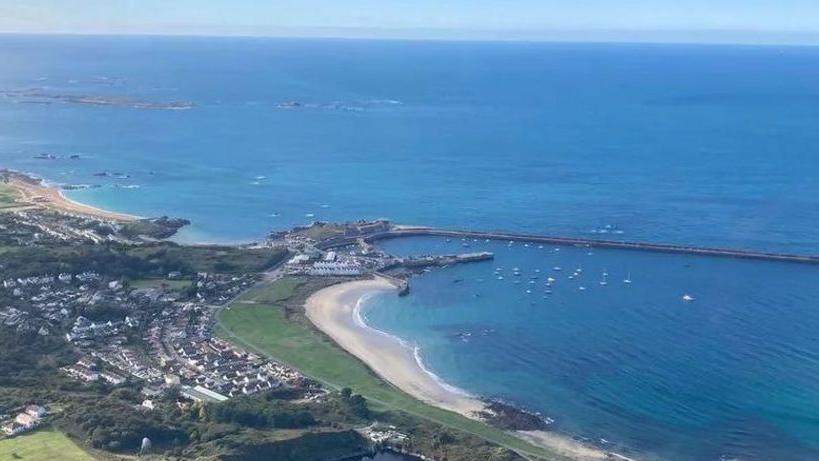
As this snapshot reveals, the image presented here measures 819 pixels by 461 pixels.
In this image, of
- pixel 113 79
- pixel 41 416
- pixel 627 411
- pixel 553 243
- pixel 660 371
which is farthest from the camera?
pixel 113 79

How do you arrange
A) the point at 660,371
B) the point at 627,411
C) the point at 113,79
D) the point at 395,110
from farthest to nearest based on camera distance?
1. the point at 113,79
2. the point at 395,110
3. the point at 660,371
4. the point at 627,411

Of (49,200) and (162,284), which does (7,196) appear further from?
(162,284)

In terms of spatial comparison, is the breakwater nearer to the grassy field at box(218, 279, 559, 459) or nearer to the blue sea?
the blue sea

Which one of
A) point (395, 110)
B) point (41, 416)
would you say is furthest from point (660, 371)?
point (395, 110)

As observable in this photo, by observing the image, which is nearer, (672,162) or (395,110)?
(672,162)

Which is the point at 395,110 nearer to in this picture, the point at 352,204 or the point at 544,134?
the point at 544,134

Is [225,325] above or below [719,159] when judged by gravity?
below

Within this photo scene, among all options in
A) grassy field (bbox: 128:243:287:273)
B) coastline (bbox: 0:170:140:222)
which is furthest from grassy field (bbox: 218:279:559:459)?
coastline (bbox: 0:170:140:222)

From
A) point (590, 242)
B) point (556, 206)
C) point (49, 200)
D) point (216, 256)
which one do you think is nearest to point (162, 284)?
point (216, 256)
